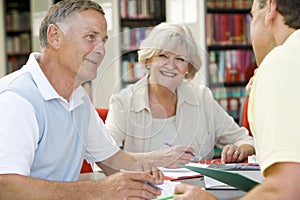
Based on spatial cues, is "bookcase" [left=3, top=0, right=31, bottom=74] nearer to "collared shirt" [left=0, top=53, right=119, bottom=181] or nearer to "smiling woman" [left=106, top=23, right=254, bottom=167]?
"collared shirt" [left=0, top=53, right=119, bottom=181]

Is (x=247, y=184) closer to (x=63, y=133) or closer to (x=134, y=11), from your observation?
(x=63, y=133)

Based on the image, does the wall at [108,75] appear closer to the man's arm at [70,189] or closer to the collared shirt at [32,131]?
the collared shirt at [32,131]

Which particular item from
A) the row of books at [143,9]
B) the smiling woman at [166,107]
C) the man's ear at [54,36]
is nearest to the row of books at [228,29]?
the row of books at [143,9]

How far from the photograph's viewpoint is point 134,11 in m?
5.86

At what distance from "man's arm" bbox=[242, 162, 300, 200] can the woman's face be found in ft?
2.35

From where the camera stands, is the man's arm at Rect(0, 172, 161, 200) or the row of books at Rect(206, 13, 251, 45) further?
the row of books at Rect(206, 13, 251, 45)

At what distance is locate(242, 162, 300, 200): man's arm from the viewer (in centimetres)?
104

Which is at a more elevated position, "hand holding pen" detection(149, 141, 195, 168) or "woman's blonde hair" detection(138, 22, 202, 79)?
"woman's blonde hair" detection(138, 22, 202, 79)

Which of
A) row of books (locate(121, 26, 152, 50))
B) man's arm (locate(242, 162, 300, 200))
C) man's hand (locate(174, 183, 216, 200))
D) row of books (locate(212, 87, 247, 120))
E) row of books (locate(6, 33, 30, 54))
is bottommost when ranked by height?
row of books (locate(212, 87, 247, 120))

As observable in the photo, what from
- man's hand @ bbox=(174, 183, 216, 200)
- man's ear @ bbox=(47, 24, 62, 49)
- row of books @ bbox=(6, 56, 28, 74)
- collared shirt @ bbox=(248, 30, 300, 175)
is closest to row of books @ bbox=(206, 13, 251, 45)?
row of books @ bbox=(6, 56, 28, 74)

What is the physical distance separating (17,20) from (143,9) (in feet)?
5.16

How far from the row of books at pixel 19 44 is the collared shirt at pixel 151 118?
4793 millimetres

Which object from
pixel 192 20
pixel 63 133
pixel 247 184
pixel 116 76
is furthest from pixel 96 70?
pixel 192 20

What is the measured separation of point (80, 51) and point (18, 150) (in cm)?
43
